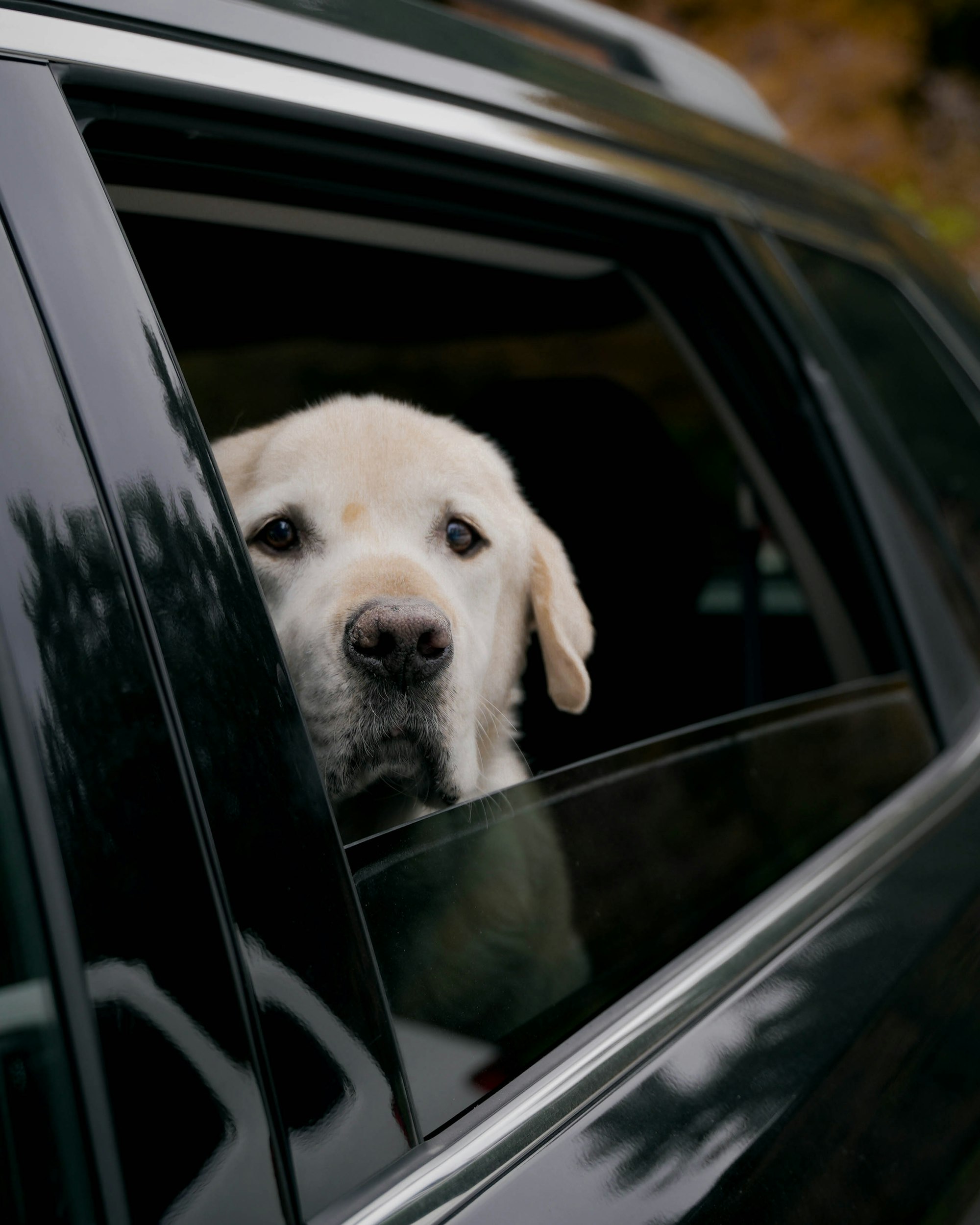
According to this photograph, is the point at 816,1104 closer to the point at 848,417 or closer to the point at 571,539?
the point at 571,539

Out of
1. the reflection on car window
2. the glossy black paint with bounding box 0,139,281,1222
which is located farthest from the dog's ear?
the glossy black paint with bounding box 0,139,281,1222

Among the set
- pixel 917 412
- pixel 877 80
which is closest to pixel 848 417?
pixel 917 412

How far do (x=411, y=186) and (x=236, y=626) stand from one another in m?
0.76

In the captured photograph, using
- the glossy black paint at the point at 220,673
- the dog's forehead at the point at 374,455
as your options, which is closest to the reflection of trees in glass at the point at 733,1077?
the glossy black paint at the point at 220,673

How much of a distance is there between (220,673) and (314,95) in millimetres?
707

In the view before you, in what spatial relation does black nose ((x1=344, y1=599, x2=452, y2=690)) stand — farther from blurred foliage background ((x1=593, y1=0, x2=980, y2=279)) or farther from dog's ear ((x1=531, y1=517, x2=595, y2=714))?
blurred foliage background ((x1=593, y1=0, x2=980, y2=279))

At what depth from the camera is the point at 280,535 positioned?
1.62 meters

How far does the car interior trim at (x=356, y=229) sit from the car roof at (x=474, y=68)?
19 cm

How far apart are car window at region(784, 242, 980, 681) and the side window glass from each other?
1.89 meters

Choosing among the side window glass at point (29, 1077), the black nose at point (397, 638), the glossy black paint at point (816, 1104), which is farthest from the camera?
A: the black nose at point (397, 638)

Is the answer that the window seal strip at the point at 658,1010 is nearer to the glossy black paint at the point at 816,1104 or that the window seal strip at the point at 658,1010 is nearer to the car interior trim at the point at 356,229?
the glossy black paint at the point at 816,1104

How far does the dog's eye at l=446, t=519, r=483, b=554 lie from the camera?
1868 millimetres

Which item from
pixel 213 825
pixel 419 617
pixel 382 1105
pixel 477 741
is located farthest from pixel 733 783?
pixel 213 825

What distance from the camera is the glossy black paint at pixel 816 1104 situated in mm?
1015
